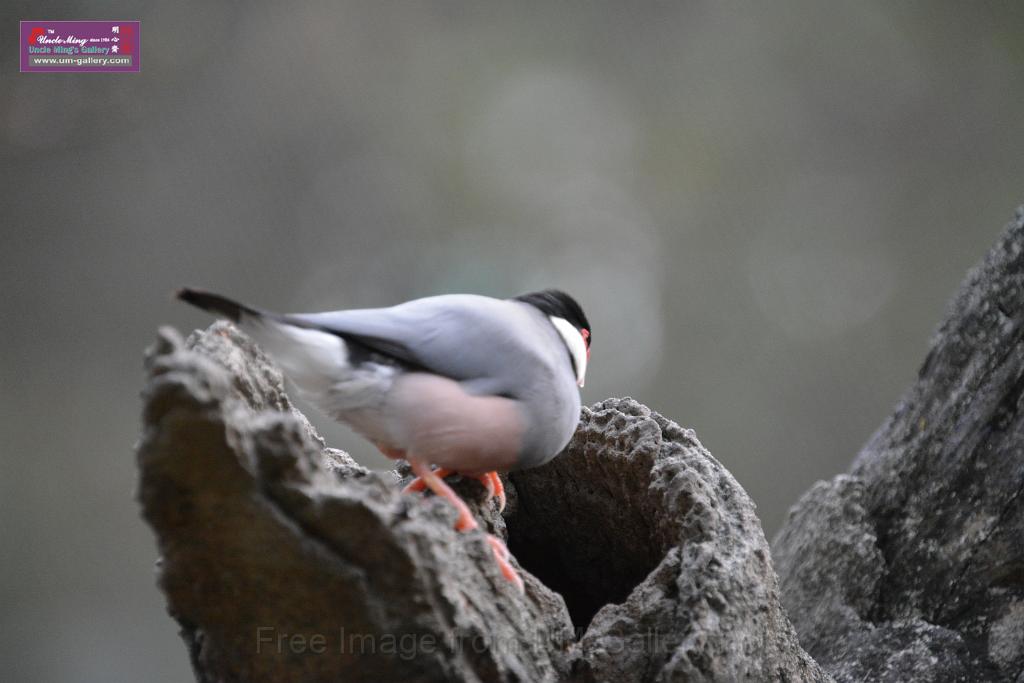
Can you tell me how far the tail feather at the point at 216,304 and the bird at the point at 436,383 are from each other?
52 mm

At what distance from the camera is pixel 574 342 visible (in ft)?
5.28

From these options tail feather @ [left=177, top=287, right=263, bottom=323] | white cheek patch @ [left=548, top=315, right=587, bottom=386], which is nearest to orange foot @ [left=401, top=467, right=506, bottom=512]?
white cheek patch @ [left=548, top=315, right=587, bottom=386]

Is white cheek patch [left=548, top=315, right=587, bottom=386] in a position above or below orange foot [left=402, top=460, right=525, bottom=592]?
above

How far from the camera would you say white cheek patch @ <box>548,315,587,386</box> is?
1566mm

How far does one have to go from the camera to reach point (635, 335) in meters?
3.22

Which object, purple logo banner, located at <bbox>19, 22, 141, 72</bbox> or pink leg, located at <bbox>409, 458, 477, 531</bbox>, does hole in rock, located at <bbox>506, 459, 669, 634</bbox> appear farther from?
purple logo banner, located at <bbox>19, 22, 141, 72</bbox>

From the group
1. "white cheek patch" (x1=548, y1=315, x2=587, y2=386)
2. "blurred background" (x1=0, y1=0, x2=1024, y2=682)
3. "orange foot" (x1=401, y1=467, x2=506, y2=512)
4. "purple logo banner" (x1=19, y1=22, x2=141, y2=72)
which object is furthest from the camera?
"blurred background" (x1=0, y1=0, x2=1024, y2=682)

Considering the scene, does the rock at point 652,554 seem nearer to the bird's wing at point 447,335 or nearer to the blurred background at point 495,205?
the bird's wing at point 447,335

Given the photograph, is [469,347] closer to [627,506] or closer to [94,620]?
[627,506]

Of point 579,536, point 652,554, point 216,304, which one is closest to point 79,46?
point 216,304

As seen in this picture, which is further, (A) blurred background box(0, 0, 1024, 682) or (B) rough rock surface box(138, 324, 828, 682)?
(A) blurred background box(0, 0, 1024, 682)

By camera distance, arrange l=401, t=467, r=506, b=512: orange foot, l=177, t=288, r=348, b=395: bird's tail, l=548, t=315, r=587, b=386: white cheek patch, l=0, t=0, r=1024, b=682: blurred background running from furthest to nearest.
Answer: l=0, t=0, r=1024, b=682: blurred background → l=548, t=315, r=587, b=386: white cheek patch → l=401, t=467, r=506, b=512: orange foot → l=177, t=288, r=348, b=395: bird's tail

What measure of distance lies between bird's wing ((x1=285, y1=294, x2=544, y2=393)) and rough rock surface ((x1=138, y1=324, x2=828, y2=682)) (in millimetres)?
153

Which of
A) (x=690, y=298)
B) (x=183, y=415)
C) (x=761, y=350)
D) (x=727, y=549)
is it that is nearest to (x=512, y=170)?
(x=690, y=298)
